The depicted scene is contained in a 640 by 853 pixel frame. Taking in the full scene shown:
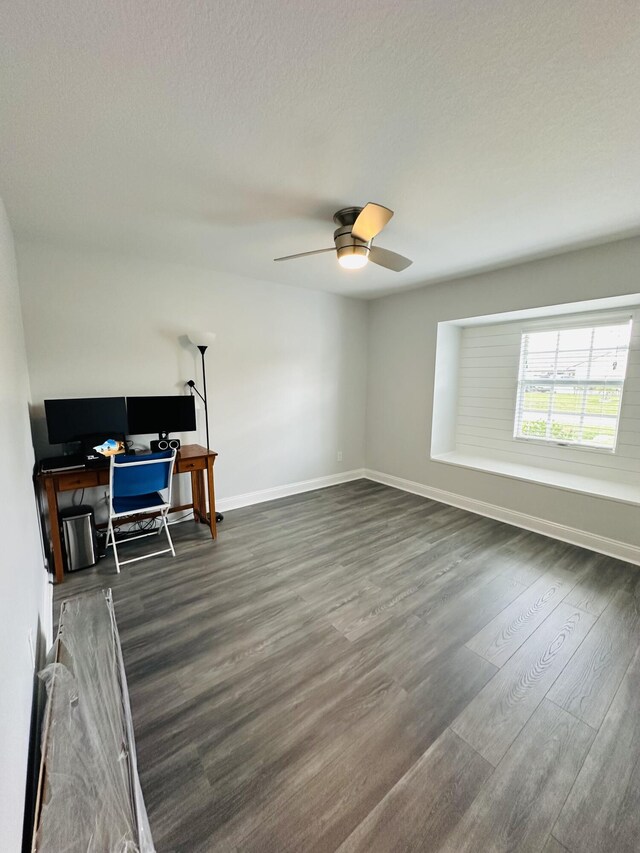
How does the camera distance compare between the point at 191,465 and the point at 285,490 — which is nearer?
the point at 191,465

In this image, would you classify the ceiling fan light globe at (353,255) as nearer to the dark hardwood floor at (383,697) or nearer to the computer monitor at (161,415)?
the computer monitor at (161,415)

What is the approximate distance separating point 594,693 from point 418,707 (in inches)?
33.8

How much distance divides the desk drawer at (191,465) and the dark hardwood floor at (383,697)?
703 millimetres

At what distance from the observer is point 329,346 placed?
446 cm

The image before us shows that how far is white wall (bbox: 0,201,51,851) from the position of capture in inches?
35.2

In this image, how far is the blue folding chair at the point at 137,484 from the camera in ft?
8.33

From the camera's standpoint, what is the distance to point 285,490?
14.0 feet

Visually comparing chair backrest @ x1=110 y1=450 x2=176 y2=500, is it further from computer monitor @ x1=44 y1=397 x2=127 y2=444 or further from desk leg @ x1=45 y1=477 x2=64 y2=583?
computer monitor @ x1=44 y1=397 x2=127 y2=444

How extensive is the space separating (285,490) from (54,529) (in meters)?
2.33

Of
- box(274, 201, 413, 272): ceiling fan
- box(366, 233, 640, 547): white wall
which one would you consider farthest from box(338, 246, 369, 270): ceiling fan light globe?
box(366, 233, 640, 547): white wall

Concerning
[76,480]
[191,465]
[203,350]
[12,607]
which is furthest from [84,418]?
[12,607]

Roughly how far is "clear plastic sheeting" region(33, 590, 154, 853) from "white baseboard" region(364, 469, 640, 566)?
135 inches

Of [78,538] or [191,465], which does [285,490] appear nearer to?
[191,465]

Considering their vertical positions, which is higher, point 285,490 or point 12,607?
point 12,607
